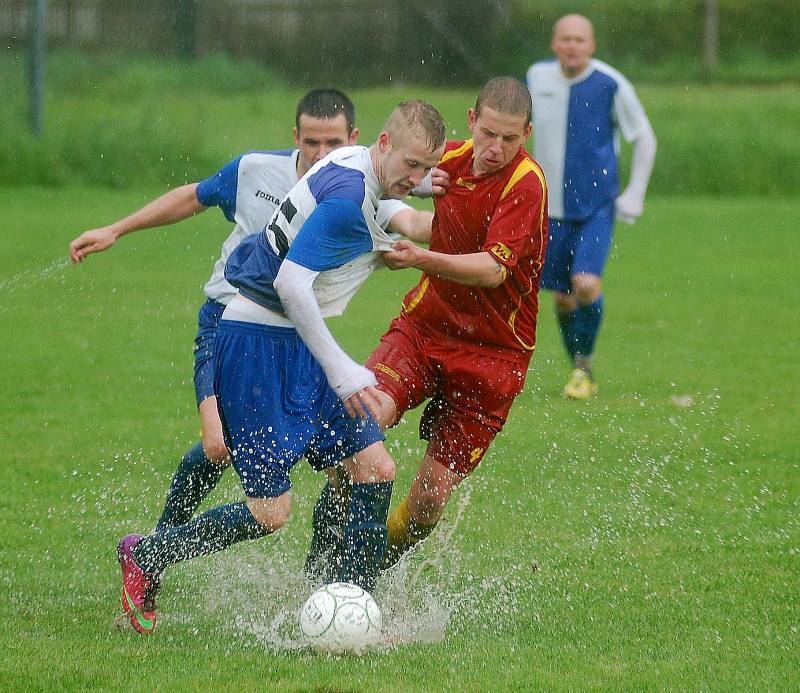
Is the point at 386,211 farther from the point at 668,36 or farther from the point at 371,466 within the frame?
the point at 668,36

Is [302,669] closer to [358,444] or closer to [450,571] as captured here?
[358,444]

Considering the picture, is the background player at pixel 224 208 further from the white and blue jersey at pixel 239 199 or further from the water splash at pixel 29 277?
the water splash at pixel 29 277

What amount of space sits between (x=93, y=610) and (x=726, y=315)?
8447 mm

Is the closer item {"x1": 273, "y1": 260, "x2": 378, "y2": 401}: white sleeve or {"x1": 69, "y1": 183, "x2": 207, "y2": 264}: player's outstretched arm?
{"x1": 273, "y1": 260, "x2": 378, "y2": 401}: white sleeve

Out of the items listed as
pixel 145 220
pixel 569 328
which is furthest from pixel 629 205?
pixel 145 220

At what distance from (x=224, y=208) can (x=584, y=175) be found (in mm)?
4055

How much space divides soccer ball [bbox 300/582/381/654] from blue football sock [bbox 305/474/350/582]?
1.89ft

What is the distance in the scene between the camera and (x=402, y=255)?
A: 178 inches

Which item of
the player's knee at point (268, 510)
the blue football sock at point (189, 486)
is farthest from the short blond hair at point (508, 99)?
the blue football sock at point (189, 486)

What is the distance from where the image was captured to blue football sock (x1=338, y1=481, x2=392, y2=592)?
4.75m

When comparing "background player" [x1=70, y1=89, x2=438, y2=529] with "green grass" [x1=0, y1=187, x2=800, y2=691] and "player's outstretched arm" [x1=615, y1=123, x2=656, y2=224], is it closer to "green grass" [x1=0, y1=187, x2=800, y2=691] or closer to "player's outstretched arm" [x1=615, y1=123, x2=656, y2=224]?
"green grass" [x1=0, y1=187, x2=800, y2=691]

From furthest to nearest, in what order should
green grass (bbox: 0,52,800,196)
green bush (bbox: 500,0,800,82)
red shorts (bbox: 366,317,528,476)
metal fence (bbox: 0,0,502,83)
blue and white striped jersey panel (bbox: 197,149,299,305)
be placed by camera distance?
metal fence (bbox: 0,0,502,83), green bush (bbox: 500,0,800,82), green grass (bbox: 0,52,800,196), blue and white striped jersey panel (bbox: 197,149,299,305), red shorts (bbox: 366,317,528,476)

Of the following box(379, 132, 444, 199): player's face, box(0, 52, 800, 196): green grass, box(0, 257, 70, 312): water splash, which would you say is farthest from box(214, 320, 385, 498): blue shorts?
box(0, 52, 800, 196): green grass

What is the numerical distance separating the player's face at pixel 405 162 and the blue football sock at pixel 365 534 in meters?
1.04
